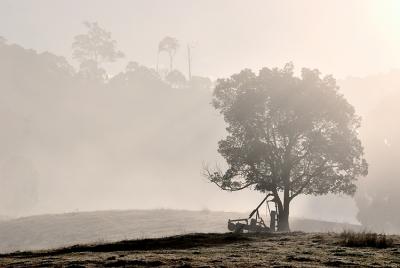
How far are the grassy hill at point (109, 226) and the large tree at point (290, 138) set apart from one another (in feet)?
48.4

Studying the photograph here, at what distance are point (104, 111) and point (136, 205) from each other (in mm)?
51755

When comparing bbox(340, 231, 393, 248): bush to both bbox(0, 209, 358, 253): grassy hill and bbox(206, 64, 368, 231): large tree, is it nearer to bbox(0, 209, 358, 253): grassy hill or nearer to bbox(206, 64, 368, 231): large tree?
bbox(206, 64, 368, 231): large tree

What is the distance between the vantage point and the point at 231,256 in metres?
16.1

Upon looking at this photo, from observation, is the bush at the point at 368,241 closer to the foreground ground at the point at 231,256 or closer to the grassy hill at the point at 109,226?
the foreground ground at the point at 231,256

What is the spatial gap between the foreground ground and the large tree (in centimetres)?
1617

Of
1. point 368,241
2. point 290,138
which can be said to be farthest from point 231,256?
point 290,138

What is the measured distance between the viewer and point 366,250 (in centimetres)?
1772

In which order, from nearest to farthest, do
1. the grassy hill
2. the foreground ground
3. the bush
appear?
the foreground ground
the bush
the grassy hill

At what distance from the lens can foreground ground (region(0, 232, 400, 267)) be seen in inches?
566

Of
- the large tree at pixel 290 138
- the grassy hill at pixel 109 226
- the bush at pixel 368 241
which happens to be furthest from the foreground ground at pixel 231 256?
the grassy hill at pixel 109 226

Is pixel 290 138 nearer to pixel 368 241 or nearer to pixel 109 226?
pixel 368 241

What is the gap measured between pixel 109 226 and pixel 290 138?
2841 cm

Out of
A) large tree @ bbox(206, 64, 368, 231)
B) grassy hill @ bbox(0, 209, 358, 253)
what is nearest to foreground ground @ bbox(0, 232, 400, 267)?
large tree @ bbox(206, 64, 368, 231)

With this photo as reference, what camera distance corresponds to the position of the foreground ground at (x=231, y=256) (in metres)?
14.4
